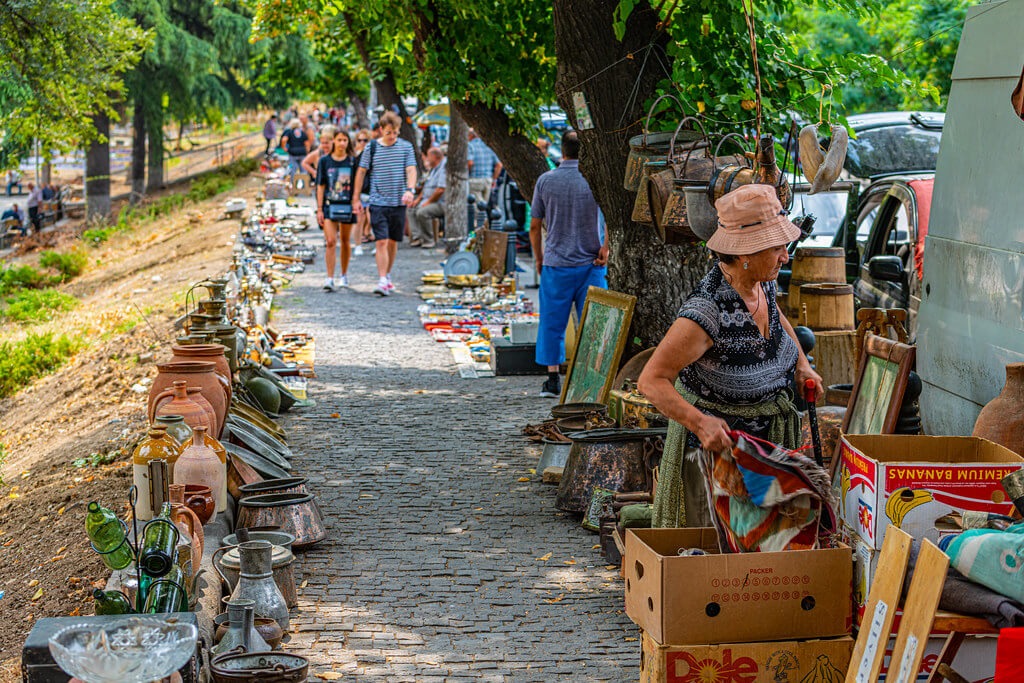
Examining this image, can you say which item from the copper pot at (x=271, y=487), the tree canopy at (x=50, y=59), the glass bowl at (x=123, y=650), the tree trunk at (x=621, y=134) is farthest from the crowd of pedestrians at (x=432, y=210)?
the glass bowl at (x=123, y=650)

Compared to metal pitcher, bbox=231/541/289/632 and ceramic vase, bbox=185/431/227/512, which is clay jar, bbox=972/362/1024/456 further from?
ceramic vase, bbox=185/431/227/512

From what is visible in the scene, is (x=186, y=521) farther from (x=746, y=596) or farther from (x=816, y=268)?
(x=816, y=268)

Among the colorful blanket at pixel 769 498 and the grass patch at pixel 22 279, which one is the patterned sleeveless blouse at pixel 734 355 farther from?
the grass patch at pixel 22 279

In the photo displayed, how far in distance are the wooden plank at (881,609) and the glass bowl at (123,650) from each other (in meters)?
2.02

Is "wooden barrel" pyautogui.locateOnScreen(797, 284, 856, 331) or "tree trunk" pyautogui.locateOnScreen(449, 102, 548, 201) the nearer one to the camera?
"wooden barrel" pyautogui.locateOnScreen(797, 284, 856, 331)

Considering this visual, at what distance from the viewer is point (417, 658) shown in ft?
17.5

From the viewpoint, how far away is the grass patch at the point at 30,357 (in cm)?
1480

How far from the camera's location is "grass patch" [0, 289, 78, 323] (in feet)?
65.4

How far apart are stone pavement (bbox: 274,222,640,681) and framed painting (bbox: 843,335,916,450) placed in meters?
1.49

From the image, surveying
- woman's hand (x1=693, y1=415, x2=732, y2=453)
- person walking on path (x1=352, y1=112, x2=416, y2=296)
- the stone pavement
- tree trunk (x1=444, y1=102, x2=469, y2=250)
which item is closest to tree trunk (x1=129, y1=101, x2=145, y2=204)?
tree trunk (x1=444, y1=102, x2=469, y2=250)

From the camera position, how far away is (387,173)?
602 inches

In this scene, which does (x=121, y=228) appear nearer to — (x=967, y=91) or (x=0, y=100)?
(x=0, y=100)

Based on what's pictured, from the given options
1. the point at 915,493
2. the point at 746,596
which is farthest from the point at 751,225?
the point at 746,596

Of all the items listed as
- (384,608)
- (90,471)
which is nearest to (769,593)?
(384,608)
